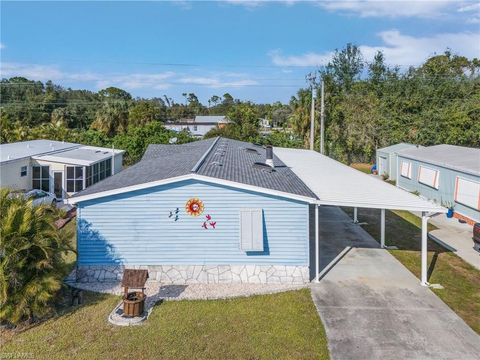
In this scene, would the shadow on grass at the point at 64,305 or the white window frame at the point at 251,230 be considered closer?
the shadow on grass at the point at 64,305

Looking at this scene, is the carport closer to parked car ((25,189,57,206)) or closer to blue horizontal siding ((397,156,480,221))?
blue horizontal siding ((397,156,480,221))

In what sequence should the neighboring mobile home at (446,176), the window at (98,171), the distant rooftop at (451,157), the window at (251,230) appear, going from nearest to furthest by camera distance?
the window at (251,230) → the neighboring mobile home at (446,176) → the distant rooftop at (451,157) → the window at (98,171)

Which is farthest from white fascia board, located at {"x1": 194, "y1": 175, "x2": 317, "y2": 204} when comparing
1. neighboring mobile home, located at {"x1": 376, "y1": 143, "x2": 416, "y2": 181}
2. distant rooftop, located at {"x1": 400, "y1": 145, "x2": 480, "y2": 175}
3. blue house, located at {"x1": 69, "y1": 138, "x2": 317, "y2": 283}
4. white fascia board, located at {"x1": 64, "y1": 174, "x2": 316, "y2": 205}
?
neighboring mobile home, located at {"x1": 376, "y1": 143, "x2": 416, "y2": 181}

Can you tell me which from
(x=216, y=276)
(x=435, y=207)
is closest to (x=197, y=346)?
(x=216, y=276)

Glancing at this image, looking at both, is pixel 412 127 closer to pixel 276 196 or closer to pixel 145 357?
pixel 276 196

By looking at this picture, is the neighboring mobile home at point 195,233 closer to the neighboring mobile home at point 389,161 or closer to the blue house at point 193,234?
the blue house at point 193,234

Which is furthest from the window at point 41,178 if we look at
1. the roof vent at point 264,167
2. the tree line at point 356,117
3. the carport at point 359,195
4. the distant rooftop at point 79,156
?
the carport at point 359,195

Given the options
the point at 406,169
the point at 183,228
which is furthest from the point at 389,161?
the point at 183,228
